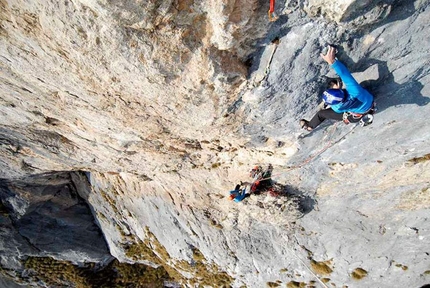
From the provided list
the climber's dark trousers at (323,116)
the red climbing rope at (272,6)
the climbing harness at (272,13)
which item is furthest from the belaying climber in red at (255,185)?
the red climbing rope at (272,6)

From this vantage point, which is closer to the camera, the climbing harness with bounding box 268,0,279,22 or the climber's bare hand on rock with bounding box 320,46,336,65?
the climbing harness with bounding box 268,0,279,22

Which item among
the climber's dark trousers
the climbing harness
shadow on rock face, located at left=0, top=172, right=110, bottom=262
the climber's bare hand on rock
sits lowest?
shadow on rock face, located at left=0, top=172, right=110, bottom=262

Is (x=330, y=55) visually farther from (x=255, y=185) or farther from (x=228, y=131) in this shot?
(x=255, y=185)

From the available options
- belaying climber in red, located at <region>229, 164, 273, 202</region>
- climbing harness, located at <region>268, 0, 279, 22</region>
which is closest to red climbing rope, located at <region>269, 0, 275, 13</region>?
climbing harness, located at <region>268, 0, 279, 22</region>

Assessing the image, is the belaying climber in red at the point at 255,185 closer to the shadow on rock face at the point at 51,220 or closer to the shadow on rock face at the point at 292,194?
the shadow on rock face at the point at 292,194

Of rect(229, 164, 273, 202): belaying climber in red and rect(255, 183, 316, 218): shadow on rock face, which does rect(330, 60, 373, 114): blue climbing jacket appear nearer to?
rect(229, 164, 273, 202): belaying climber in red

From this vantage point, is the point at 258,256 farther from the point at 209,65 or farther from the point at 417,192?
the point at 209,65

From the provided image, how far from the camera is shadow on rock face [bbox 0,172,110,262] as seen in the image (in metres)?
13.8

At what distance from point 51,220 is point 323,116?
14.7m

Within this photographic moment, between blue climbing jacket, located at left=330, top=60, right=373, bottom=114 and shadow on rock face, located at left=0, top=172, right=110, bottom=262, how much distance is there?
41.4ft

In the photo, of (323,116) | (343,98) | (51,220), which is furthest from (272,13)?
(51,220)

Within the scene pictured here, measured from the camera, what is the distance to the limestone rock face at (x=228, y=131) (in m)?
4.36

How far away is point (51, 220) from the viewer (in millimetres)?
15023

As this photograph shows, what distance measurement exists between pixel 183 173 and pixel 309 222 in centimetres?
431
